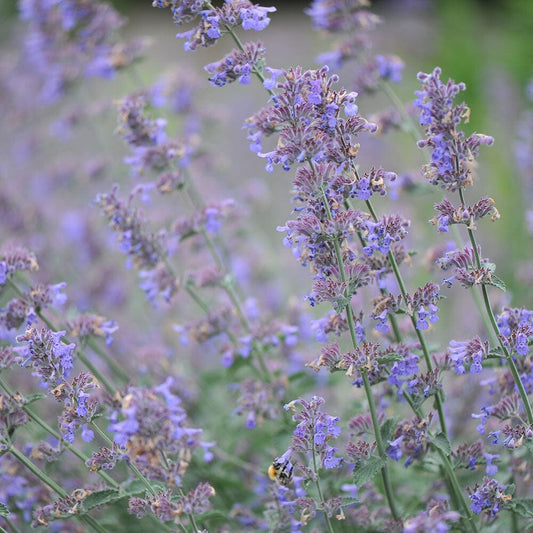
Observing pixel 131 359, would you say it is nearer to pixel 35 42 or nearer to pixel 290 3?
pixel 35 42

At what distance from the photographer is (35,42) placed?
4.05m

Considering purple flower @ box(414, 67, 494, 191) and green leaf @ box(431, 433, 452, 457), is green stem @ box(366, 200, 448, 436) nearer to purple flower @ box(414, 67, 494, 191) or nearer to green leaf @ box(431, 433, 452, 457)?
green leaf @ box(431, 433, 452, 457)

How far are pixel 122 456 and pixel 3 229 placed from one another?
2.77 meters

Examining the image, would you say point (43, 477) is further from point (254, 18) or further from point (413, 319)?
point (254, 18)

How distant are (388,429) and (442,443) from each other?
0.56ft

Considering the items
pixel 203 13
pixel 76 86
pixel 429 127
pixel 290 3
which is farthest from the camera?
pixel 290 3

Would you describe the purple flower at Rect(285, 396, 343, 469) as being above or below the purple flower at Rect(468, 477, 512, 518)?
above

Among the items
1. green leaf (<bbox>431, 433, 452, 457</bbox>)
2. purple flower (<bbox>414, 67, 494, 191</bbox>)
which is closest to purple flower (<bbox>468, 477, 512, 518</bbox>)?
green leaf (<bbox>431, 433, 452, 457</bbox>)

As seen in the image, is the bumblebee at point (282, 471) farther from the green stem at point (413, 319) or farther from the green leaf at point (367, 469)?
the green stem at point (413, 319)

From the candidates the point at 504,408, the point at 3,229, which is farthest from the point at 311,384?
the point at 3,229

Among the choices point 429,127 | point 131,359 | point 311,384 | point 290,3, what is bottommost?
point 290,3

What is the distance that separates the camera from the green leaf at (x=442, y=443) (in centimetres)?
197

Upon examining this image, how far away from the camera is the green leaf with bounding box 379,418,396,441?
210 cm

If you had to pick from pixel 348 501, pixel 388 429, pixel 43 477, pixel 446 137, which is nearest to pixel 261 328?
pixel 388 429
